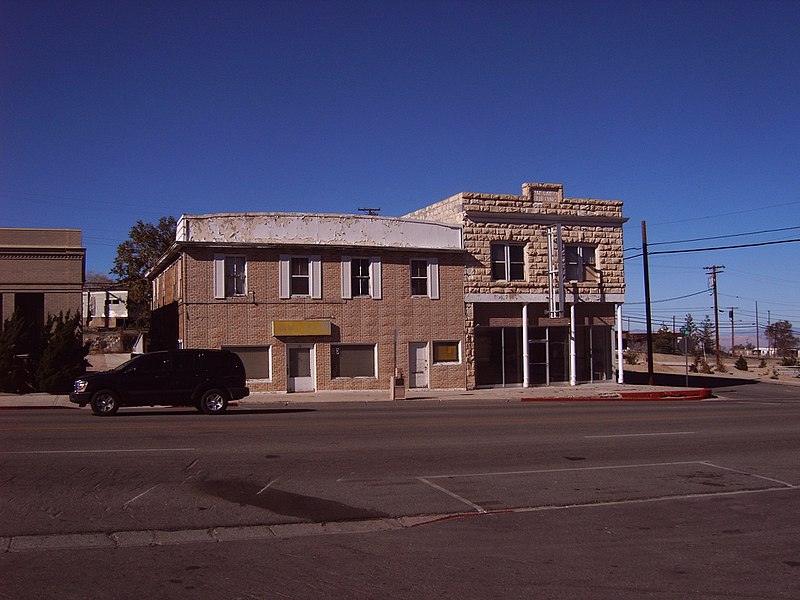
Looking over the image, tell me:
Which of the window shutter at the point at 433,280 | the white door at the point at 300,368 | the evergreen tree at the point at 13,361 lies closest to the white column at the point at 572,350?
the window shutter at the point at 433,280

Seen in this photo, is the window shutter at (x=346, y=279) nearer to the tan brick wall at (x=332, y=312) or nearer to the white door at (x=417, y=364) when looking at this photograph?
the tan brick wall at (x=332, y=312)

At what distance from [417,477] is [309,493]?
6.47 feet

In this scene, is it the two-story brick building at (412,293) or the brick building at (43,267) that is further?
the brick building at (43,267)

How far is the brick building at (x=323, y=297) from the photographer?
100 ft

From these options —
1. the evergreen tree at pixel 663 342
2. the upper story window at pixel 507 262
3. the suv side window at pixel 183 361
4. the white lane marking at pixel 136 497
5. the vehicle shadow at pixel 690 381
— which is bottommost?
the white lane marking at pixel 136 497

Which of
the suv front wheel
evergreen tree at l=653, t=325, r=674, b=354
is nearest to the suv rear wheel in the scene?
the suv front wheel

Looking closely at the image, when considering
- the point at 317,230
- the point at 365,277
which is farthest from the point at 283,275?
the point at 365,277

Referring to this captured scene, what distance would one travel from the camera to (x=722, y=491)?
11375mm

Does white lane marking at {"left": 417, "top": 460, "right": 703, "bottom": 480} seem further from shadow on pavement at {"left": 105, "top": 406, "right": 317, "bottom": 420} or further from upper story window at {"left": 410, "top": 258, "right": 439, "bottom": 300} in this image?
upper story window at {"left": 410, "top": 258, "right": 439, "bottom": 300}

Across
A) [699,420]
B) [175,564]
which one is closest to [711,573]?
[175,564]

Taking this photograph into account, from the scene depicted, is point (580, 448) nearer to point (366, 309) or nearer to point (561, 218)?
point (366, 309)

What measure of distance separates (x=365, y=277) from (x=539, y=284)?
8180mm

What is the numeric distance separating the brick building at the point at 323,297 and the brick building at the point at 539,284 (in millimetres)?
1068

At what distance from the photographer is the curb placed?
30938 mm
